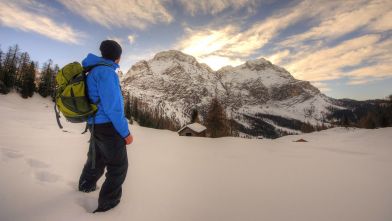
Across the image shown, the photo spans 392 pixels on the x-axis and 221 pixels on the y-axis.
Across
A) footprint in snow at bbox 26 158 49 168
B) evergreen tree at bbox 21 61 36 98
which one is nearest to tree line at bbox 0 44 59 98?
evergreen tree at bbox 21 61 36 98

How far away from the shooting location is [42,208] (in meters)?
2.97

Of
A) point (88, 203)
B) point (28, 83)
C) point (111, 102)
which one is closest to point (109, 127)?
point (111, 102)

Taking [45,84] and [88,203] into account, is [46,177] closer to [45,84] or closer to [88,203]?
[88,203]

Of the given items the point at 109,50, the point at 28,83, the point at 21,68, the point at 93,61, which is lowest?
the point at 93,61

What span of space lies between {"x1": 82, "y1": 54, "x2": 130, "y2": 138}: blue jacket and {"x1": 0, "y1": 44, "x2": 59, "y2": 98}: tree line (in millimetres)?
65402

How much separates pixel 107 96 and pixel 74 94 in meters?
0.45

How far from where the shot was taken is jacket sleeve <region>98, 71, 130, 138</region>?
327 cm

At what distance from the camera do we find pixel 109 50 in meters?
3.67

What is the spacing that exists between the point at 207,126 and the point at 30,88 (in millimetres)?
46775

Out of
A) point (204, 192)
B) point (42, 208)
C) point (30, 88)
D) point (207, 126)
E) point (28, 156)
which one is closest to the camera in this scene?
point (42, 208)

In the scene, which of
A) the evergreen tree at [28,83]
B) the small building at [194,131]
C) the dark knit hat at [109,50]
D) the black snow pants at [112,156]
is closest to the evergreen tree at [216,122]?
the small building at [194,131]

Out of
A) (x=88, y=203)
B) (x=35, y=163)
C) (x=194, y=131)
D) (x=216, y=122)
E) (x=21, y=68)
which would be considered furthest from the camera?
(x=21, y=68)

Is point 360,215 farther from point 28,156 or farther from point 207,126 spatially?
point 207,126

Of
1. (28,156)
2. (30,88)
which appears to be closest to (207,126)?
(28,156)
